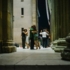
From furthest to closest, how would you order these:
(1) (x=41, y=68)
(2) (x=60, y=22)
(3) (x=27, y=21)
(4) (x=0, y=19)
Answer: (3) (x=27, y=21) < (2) (x=60, y=22) < (4) (x=0, y=19) < (1) (x=41, y=68)

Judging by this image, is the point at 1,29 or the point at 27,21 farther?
the point at 27,21

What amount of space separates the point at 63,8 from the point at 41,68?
5784 millimetres

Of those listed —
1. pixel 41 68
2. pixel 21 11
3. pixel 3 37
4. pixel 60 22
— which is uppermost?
pixel 21 11

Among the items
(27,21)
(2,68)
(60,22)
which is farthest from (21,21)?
(2,68)

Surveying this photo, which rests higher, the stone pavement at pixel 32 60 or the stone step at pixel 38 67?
the stone pavement at pixel 32 60

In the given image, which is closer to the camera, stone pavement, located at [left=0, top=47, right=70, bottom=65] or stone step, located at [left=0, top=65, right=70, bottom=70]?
stone step, located at [left=0, top=65, right=70, bottom=70]

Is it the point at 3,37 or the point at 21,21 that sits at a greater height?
the point at 21,21

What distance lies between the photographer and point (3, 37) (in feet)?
31.2

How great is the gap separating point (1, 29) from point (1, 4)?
0.99 meters

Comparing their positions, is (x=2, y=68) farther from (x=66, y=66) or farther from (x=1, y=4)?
(x=1, y=4)

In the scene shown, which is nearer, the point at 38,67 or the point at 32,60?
the point at 38,67

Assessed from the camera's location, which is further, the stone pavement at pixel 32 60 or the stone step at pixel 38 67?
the stone pavement at pixel 32 60

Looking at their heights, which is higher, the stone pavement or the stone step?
the stone pavement

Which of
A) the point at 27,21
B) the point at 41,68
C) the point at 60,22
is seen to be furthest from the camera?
the point at 27,21
